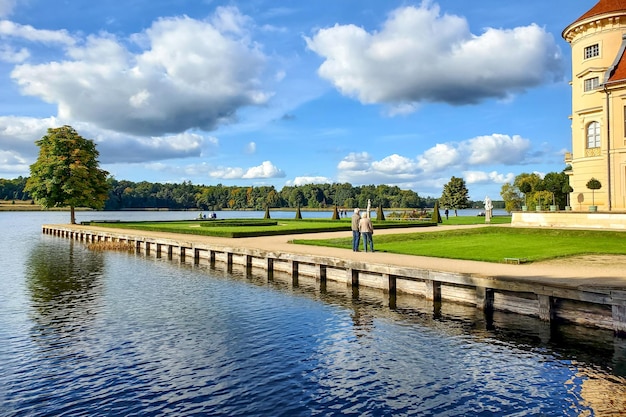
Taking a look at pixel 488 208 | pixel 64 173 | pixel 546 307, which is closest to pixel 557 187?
pixel 488 208

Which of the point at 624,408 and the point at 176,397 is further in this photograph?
the point at 176,397

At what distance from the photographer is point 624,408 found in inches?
326

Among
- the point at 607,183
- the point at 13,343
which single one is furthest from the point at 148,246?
the point at 607,183

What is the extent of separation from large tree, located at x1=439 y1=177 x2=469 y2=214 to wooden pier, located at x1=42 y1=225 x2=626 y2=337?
6484 centimetres

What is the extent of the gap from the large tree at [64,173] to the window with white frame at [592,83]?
5534 cm

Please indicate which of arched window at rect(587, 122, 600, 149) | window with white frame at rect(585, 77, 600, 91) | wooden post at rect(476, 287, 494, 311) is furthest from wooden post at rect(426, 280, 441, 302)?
window with white frame at rect(585, 77, 600, 91)

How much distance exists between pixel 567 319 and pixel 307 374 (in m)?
8.35

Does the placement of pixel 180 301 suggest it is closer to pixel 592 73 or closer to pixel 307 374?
pixel 307 374

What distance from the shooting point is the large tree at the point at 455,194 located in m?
84.7

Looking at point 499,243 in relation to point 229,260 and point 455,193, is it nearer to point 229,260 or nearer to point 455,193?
point 229,260

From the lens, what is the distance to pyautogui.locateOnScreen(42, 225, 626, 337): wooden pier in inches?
497

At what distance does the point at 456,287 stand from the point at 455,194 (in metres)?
72.1

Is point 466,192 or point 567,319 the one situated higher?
point 466,192

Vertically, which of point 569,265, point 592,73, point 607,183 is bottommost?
point 569,265
